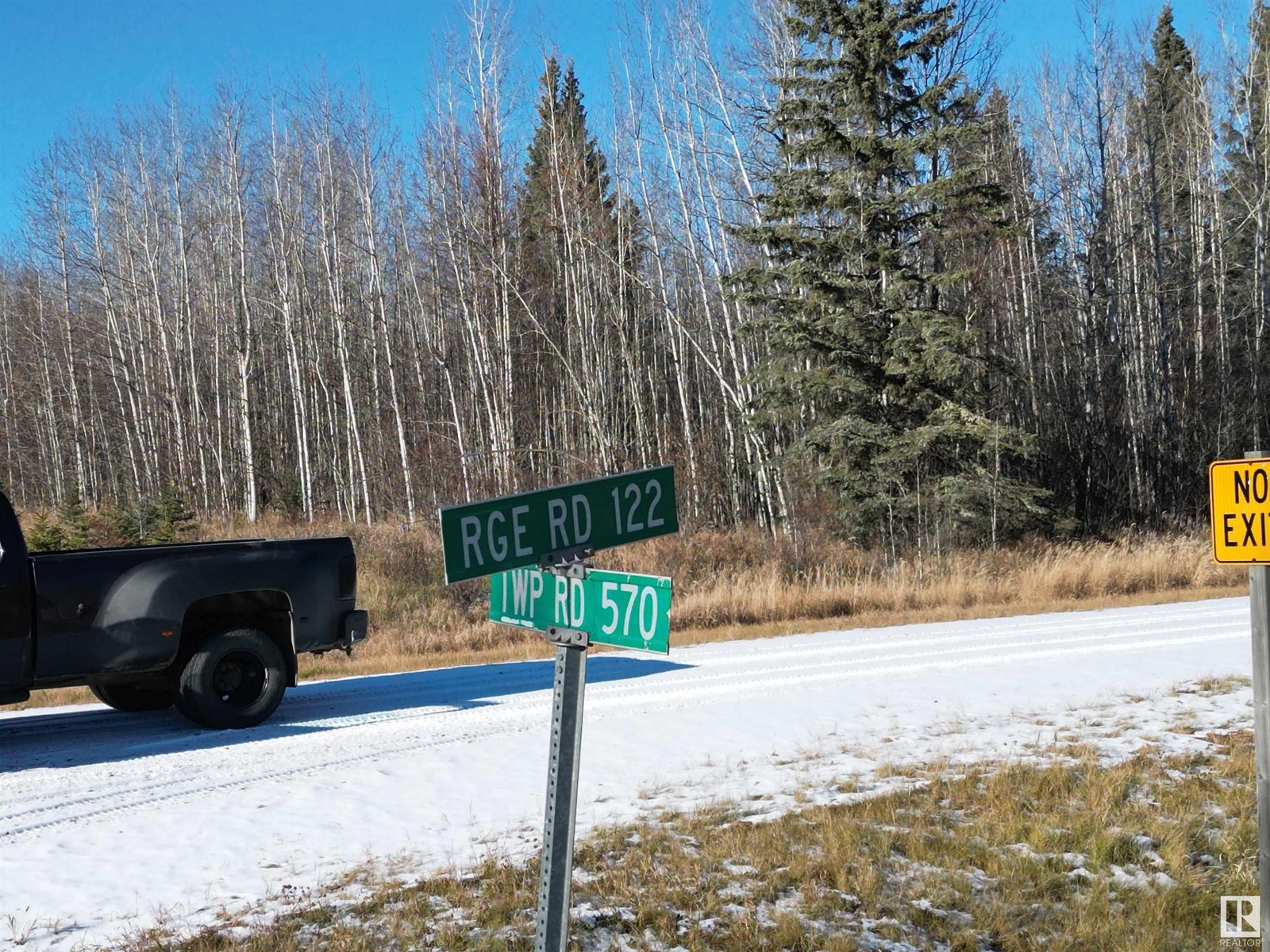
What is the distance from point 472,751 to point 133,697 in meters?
3.71

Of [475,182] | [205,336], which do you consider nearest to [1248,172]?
[475,182]

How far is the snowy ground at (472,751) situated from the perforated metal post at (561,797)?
7.57 ft

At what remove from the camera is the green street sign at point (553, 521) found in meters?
3.35

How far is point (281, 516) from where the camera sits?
3066 cm

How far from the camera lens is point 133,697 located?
9.96m

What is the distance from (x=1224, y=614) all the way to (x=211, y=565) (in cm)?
1243

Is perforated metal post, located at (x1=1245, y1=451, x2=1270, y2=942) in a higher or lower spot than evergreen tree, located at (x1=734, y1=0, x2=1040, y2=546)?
lower

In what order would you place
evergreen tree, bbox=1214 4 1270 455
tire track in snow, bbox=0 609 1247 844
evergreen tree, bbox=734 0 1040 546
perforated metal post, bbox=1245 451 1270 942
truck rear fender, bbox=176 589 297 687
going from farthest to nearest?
evergreen tree, bbox=1214 4 1270 455 < evergreen tree, bbox=734 0 1040 546 < truck rear fender, bbox=176 589 297 687 < tire track in snow, bbox=0 609 1247 844 < perforated metal post, bbox=1245 451 1270 942

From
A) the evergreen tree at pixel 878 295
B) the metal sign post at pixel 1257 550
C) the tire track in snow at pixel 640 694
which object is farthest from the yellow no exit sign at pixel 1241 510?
the evergreen tree at pixel 878 295

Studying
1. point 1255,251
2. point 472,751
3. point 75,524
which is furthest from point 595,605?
point 1255,251

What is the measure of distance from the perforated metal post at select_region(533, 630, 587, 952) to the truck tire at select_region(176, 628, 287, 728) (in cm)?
612

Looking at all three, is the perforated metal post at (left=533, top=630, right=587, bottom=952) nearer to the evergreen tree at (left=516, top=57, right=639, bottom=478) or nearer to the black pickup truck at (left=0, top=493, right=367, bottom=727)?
the black pickup truck at (left=0, top=493, right=367, bottom=727)

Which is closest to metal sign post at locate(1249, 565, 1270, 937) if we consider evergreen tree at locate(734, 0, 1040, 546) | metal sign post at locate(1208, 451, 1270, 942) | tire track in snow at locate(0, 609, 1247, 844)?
metal sign post at locate(1208, 451, 1270, 942)
